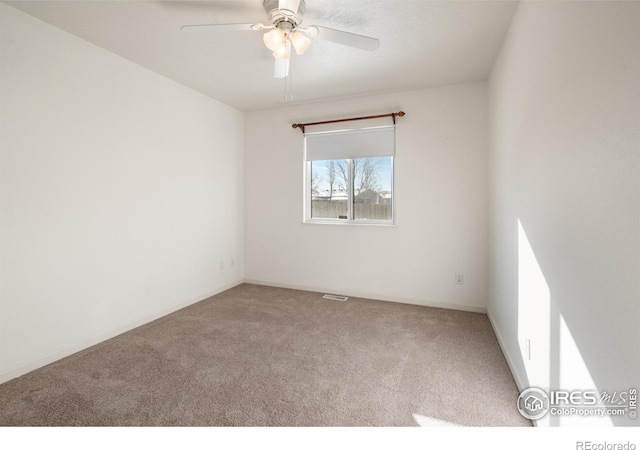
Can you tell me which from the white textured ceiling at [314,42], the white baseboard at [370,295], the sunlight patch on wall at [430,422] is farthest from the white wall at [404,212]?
the sunlight patch on wall at [430,422]

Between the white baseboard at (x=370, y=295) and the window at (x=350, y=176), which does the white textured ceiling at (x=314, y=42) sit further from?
the white baseboard at (x=370, y=295)

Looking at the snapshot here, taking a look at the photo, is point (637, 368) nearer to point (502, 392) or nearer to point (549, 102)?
point (549, 102)

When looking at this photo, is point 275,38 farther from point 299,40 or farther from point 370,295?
point 370,295

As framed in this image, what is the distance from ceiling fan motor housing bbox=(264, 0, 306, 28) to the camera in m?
1.76

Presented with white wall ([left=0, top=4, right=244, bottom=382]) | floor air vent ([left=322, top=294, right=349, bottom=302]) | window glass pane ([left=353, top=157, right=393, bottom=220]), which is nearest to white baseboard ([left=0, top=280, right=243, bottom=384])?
white wall ([left=0, top=4, right=244, bottom=382])

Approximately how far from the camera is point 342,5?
200cm

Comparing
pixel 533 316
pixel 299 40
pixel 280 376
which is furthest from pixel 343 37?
pixel 280 376

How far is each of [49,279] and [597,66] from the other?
3.38 meters

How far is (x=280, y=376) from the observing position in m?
2.05

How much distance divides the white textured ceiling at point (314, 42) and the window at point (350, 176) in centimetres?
59

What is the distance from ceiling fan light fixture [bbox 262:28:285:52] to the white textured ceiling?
23cm

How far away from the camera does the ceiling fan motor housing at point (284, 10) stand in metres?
1.76

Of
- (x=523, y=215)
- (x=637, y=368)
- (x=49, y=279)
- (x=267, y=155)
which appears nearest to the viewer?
(x=637, y=368)
